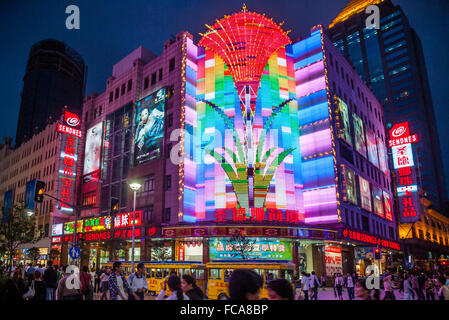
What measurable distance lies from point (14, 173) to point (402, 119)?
412 ft

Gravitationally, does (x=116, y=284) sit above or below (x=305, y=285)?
above

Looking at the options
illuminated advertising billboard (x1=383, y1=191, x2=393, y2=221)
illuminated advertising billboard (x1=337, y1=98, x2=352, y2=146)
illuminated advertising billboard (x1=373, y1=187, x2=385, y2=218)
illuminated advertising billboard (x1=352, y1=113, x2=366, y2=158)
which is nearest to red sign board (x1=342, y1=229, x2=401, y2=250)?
illuminated advertising billboard (x1=373, y1=187, x2=385, y2=218)

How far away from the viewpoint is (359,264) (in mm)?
51188

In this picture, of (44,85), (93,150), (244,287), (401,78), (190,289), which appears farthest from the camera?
(44,85)

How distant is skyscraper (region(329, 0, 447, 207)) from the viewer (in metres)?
128

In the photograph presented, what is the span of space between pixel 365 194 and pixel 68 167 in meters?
46.4

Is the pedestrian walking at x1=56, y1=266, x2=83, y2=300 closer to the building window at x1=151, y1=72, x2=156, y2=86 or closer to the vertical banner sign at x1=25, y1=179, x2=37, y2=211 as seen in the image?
the building window at x1=151, y1=72, x2=156, y2=86

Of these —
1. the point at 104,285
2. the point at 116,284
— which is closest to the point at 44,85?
the point at 104,285

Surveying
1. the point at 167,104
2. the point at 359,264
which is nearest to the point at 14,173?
the point at 167,104

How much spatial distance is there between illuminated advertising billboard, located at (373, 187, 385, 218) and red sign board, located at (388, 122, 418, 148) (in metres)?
8.84

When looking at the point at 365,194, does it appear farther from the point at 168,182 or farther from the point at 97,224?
the point at 97,224

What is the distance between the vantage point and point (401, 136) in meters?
52.0

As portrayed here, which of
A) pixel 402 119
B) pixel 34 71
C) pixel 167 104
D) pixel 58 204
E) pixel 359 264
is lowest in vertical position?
pixel 359 264
